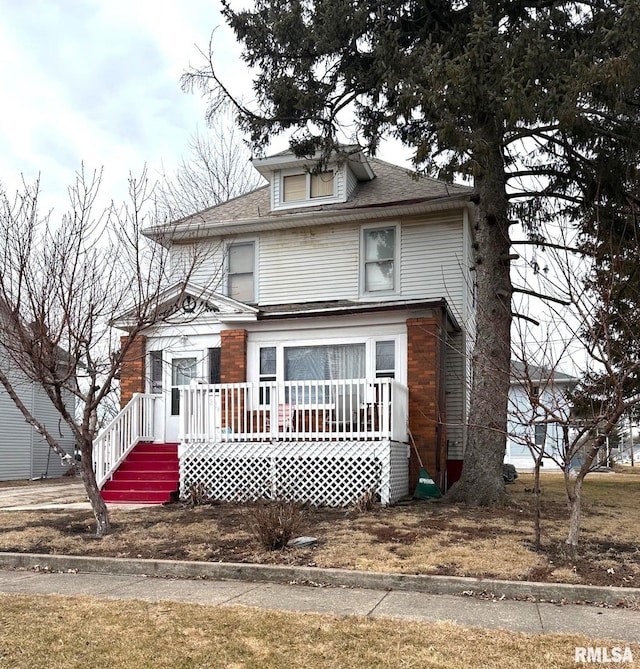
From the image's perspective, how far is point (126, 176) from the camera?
10.2m

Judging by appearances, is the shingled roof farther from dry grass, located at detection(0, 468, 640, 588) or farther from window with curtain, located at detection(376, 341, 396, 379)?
dry grass, located at detection(0, 468, 640, 588)

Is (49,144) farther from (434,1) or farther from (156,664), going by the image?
(156,664)

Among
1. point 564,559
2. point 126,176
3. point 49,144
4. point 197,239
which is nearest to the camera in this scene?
point 564,559

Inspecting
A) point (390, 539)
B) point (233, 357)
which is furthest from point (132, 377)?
point (390, 539)

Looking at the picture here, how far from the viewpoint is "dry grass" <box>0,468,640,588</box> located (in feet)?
22.6

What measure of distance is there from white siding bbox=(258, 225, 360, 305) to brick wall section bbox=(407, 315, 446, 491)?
2.61 meters

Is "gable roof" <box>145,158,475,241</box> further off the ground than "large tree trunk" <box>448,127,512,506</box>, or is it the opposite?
"gable roof" <box>145,158,475,241</box>

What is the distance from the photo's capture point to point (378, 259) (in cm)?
1545

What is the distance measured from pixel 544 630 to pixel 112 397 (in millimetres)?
33521

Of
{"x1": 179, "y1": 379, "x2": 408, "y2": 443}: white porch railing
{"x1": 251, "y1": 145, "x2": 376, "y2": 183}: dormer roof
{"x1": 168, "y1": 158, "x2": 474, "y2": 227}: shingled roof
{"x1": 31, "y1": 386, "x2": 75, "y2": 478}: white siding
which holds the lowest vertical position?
{"x1": 31, "y1": 386, "x2": 75, "y2": 478}: white siding

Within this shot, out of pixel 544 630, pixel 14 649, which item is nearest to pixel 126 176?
pixel 14 649

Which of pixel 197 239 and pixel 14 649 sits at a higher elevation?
pixel 197 239

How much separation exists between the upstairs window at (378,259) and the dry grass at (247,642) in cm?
1068

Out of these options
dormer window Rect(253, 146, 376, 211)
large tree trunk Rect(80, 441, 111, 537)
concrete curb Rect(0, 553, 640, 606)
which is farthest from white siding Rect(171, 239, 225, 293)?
concrete curb Rect(0, 553, 640, 606)
